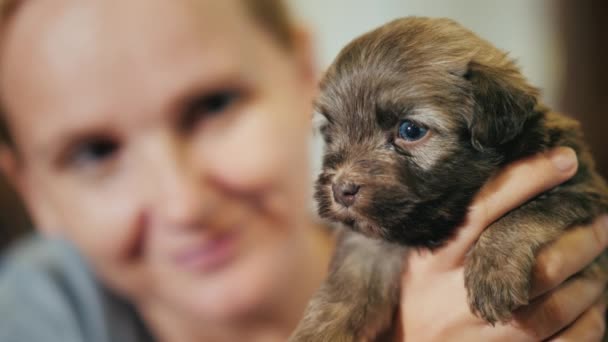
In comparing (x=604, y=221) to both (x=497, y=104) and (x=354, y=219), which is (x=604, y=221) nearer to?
(x=497, y=104)

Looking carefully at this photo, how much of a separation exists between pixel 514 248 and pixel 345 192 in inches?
13.3

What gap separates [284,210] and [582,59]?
1329 mm

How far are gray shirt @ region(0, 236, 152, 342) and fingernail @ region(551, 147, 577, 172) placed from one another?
2268mm

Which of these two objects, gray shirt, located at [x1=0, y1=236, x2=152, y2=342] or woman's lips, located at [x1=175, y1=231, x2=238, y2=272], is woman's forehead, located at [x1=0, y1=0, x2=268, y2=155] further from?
gray shirt, located at [x1=0, y1=236, x2=152, y2=342]

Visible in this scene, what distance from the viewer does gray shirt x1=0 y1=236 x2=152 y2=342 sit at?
2592 millimetres

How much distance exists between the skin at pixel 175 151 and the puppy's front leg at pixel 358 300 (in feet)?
1.40

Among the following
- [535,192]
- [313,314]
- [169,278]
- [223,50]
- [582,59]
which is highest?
[223,50]

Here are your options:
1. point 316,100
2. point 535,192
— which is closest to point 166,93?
point 316,100

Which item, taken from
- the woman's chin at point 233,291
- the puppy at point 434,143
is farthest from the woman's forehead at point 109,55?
the puppy at point 434,143

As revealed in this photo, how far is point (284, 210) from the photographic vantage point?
2268 millimetres

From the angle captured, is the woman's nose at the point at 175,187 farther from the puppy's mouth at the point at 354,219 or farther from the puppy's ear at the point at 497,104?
the puppy's ear at the point at 497,104

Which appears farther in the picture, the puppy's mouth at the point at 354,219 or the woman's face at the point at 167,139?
the woman's face at the point at 167,139

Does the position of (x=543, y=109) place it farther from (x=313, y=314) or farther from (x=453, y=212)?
(x=313, y=314)

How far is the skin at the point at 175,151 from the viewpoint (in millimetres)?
1806
